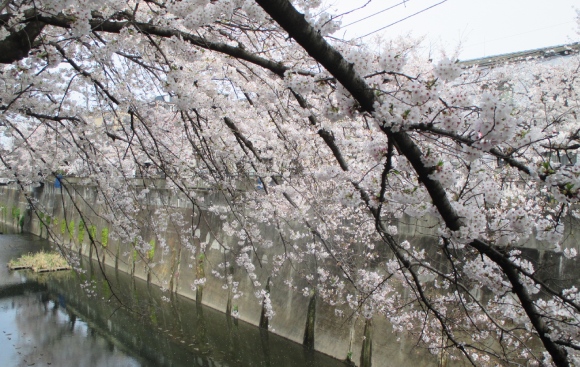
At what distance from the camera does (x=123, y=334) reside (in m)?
10.5

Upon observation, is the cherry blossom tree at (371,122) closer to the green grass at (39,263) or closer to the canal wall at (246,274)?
the canal wall at (246,274)

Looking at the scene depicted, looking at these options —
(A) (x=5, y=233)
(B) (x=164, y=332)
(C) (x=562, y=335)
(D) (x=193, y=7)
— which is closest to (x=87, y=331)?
(B) (x=164, y=332)

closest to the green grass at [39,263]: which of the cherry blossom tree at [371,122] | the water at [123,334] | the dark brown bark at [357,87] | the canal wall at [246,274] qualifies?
the canal wall at [246,274]

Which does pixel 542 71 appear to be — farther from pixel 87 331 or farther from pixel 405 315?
pixel 87 331

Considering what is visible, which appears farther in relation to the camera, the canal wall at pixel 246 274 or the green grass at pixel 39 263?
the green grass at pixel 39 263

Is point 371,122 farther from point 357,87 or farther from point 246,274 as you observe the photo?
point 246,274

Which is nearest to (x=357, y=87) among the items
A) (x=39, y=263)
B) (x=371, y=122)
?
(x=371, y=122)

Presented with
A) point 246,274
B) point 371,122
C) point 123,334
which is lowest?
point 123,334

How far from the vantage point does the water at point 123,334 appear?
8.97 m

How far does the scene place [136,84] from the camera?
6008mm

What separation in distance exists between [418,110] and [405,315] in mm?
6689

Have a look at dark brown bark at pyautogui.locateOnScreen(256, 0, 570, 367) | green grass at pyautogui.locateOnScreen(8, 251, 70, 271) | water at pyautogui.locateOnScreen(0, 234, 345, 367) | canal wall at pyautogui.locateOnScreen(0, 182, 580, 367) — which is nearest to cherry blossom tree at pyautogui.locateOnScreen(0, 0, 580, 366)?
dark brown bark at pyautogui.locateOnScreen(256, 0, 570, 367)

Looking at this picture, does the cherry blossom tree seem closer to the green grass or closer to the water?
the water

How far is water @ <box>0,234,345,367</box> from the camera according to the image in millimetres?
8969
